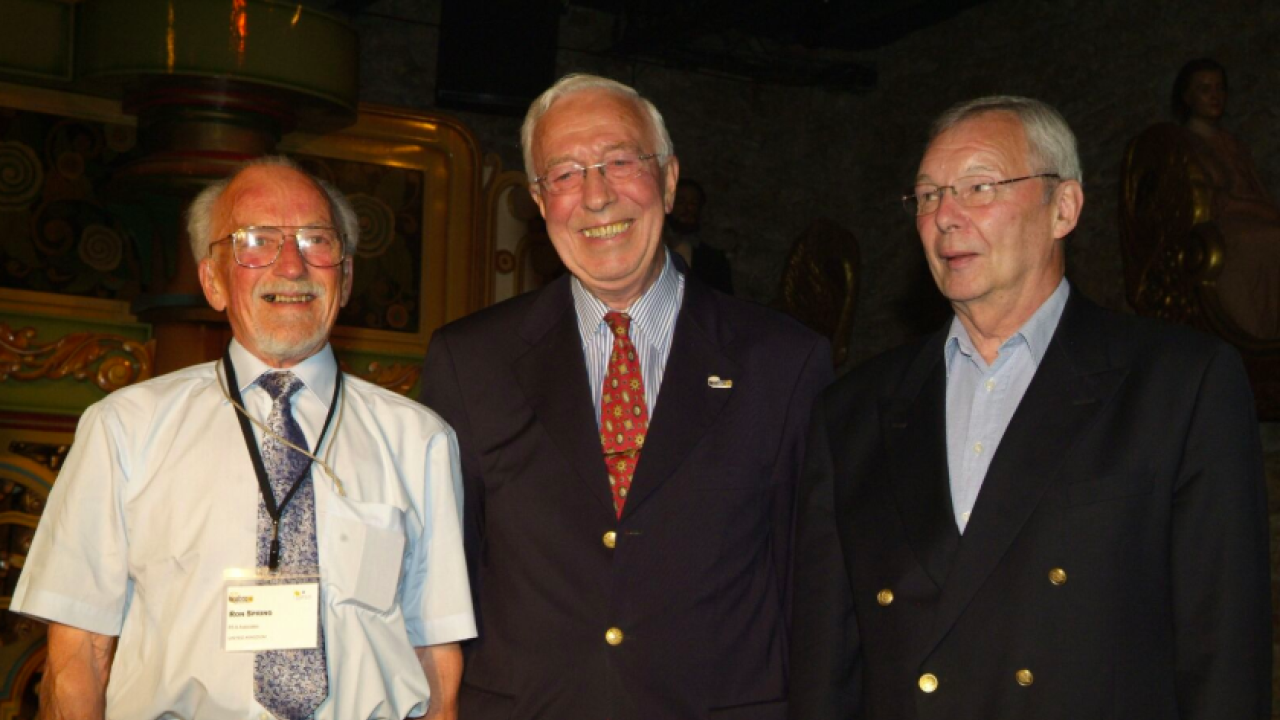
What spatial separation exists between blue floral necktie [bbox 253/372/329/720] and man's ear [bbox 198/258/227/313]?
0.16 m

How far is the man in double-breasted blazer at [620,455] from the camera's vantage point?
240cm

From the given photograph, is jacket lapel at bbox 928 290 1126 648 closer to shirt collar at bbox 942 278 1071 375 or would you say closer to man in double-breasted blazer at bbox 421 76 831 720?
shirt collar at bbox 942 278 1071 375

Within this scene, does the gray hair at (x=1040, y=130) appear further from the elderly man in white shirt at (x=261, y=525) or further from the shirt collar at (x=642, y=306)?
the elderly man in white shirt at (x=261, y=525)

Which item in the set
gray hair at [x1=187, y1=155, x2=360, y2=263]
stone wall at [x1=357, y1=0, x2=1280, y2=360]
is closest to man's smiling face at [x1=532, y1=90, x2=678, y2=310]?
gray hair at [x1=187, y1=155, x2=360, y2=263]

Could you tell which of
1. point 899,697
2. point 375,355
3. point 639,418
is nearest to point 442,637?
point 639,418

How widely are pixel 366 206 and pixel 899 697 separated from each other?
4.80m

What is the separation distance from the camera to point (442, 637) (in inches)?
90.7

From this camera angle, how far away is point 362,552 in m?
2.18

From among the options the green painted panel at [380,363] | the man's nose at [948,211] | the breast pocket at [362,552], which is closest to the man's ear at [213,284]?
the breast pocket at [362,552]

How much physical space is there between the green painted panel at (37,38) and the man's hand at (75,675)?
4136 millimetres

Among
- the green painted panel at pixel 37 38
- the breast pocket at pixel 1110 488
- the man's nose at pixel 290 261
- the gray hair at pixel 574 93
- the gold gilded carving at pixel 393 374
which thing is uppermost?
the green painted panel at pixel 37 38

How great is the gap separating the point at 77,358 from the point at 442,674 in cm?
382

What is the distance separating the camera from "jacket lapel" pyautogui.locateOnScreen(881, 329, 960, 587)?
2.21 meters

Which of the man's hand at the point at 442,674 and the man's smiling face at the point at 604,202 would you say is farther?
the man's smiling face at the point at 604,202
